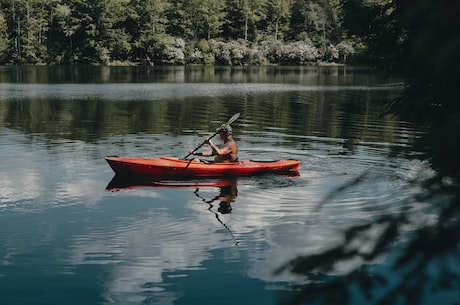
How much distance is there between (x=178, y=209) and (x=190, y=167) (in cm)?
296

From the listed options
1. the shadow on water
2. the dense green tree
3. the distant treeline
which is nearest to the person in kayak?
the shadow on water

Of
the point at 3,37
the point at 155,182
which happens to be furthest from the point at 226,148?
the point at 3,37

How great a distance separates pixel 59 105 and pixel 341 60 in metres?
87.7

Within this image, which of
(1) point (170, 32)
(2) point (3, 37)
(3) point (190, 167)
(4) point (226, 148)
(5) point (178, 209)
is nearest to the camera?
(5) point (178, 209)

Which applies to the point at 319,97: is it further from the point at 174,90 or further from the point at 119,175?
the point at 119,175

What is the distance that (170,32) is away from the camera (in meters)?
111

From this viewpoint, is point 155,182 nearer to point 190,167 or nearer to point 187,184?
point 187,184

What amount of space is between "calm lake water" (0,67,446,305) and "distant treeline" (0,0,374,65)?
225ft

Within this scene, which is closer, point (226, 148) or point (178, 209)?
point (178, 209)

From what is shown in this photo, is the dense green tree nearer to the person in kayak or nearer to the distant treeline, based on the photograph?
the distant treeline

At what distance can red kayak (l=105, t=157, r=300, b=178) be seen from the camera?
1677 cm

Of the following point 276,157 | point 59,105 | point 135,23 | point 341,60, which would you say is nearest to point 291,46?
point 341,60

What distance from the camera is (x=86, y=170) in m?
18.4

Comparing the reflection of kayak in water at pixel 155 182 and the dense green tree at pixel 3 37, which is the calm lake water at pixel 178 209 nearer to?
the reflection of kayak in water at pixel 155 182
